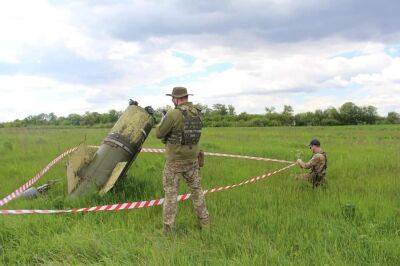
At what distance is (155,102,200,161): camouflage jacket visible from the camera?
5796mm

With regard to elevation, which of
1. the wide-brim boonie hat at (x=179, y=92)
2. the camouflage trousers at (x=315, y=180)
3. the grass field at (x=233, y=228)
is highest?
the wide-brim boonie hat at (x=179, y=92)

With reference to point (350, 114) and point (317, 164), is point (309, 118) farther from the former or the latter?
point (317, 164)

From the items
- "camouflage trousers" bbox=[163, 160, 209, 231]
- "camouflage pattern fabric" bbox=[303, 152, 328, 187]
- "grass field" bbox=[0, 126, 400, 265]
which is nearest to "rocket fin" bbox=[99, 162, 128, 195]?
"grass field" bbox=[0, 126, 400, 265]

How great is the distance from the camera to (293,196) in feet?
24.8

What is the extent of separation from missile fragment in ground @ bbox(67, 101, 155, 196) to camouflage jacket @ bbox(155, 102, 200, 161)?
6.63 ft

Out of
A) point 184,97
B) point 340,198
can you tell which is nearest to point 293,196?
point 340,198

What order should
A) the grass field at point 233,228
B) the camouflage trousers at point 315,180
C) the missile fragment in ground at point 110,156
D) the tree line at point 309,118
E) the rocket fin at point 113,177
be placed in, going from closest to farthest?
Answer: the grass field at point 233,228 < the rocket fin at point 113,177 < the missile fragment in ground at point 110,156 < the camouflage trousers at point 315,180 < the tree line at point 309,118

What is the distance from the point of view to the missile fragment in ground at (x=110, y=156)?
7820mm

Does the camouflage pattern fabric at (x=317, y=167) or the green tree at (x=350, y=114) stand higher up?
the green tree at (x=350, y=114)

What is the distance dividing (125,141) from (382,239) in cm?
470

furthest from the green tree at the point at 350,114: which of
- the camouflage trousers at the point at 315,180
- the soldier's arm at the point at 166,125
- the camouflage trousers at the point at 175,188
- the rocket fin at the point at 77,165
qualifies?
the soldier's arm at the point at 166,125

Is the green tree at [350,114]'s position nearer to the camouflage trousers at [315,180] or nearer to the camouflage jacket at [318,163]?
the camouflage trousers at [315,180]

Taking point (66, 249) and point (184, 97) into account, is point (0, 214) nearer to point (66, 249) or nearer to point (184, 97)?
point (66, 249)

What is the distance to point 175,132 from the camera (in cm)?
586
